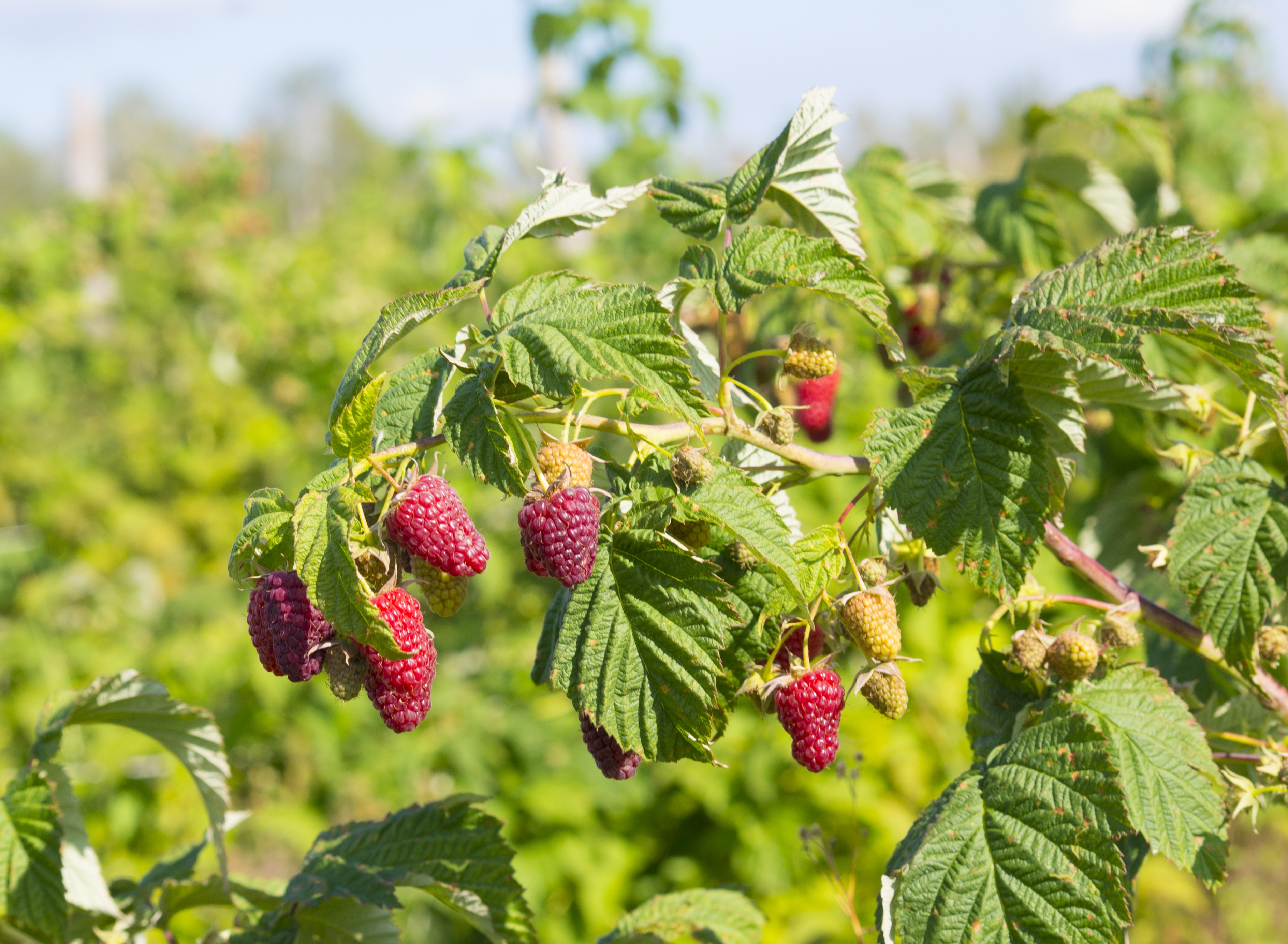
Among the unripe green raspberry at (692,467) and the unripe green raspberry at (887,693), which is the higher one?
the unripe green raspberry at (692,467)

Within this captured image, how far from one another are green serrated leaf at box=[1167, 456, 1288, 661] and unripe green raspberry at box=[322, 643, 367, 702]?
88 cm

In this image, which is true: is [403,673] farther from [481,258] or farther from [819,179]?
[819,179]

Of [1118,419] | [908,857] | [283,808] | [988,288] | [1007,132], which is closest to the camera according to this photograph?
[908,857]

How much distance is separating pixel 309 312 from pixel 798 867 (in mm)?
5682

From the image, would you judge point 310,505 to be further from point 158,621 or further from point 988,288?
point 158,621

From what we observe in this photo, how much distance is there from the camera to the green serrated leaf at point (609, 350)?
0.92m

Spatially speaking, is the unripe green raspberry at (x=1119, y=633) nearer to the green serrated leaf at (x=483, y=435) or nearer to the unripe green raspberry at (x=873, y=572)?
the unripe green raspberry at (x=873, y=572)

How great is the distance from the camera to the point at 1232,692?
1.49m

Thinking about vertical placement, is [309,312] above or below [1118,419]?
below

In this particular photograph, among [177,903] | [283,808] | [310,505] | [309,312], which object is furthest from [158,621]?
[310,505]

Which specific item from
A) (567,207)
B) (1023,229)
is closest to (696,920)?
(567,207)

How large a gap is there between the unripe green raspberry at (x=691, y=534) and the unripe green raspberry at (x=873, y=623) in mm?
162

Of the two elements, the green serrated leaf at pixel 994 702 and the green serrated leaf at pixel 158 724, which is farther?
the green serrated leaf at pixel 158 724

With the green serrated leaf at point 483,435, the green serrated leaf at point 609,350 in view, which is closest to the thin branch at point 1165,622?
the green serrated leaf at point 609,350
